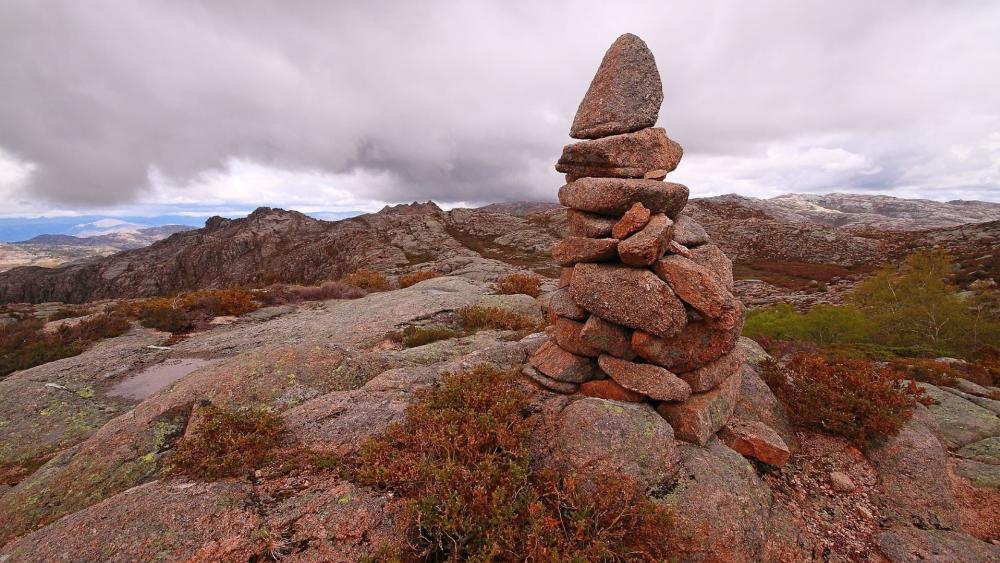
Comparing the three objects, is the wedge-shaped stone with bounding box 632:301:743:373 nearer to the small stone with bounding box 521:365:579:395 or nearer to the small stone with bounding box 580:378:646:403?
the small stone with bounding box 580:378:646:403

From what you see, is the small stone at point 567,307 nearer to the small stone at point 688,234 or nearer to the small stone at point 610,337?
the small stone at point 610,337

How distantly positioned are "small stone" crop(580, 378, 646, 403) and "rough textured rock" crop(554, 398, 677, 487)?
Result: 20.2 inches

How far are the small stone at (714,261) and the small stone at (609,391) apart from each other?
3.49 metres

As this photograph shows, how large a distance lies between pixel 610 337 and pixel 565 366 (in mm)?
1350

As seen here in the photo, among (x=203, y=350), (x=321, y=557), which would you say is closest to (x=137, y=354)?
(x=203, y=350)

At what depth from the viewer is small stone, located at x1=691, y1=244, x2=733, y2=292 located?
29.8 ft

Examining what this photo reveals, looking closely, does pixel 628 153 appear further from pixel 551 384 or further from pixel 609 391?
pixel 551 384

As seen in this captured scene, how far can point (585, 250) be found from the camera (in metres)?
9.26

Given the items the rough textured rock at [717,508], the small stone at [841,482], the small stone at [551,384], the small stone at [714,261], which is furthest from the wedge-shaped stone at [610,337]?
the small stone at [841,482]

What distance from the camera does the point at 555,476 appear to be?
21.7 ft

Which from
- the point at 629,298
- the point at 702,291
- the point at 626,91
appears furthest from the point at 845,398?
the point at 626,91

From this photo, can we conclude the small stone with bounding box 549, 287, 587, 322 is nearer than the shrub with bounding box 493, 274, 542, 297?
Yes

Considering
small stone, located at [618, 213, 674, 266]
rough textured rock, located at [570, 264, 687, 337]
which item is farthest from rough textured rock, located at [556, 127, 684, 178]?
rough textured rock, located at [570, 264, 687, 337]

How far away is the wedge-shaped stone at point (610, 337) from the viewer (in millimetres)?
8922
